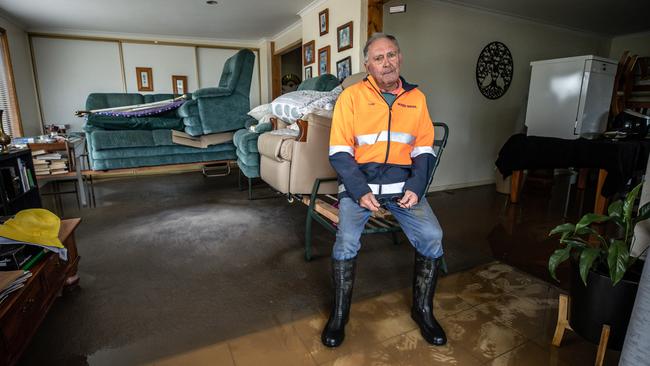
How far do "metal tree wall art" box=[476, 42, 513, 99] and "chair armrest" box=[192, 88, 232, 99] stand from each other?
9.41 ft

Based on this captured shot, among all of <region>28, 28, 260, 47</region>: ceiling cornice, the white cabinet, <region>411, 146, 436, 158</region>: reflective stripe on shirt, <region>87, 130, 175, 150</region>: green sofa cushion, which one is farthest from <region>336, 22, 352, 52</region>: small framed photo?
<region>28, 28, 260, 47</region>: ceiling cornice

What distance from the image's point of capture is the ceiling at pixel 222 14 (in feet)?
12.4

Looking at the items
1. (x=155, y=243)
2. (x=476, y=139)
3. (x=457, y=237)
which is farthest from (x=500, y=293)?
(x=476, y=139)

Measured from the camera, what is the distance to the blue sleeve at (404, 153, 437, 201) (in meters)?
1.34

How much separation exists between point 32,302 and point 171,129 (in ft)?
8.75

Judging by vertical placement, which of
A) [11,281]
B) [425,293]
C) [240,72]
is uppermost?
[240,72]

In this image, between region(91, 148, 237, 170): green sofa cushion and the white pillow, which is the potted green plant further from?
region(91, 148, 237, 170): green sofa cushion

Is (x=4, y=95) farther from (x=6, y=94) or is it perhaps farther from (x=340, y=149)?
(x=340, y=149)

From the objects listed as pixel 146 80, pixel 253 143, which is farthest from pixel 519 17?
pixel 146 80

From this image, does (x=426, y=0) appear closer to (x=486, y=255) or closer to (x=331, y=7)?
(x=331, y=7)

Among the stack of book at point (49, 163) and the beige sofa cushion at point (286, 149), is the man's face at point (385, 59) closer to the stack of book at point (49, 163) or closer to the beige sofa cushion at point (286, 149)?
the beige sofa cushion at point (286, 149)

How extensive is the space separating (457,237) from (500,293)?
76 cm

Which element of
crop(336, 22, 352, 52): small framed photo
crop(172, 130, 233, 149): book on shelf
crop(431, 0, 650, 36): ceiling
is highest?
crop(431, 0, 650, 36): ceiling

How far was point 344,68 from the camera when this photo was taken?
3699 mm
